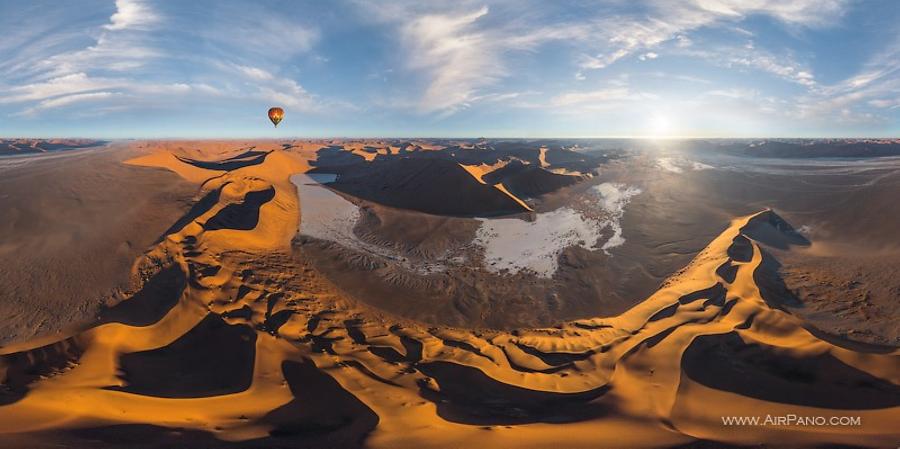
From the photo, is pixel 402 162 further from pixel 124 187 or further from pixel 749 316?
pixel 749 316

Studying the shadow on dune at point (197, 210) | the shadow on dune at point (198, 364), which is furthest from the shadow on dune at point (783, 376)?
the shadow on dune at point (197, 210)

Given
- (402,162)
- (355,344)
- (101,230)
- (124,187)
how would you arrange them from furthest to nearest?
(402,162) < (124,187) < (101,230) < (355,344)

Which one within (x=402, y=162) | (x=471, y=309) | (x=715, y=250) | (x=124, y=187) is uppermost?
(x=402, y=162)

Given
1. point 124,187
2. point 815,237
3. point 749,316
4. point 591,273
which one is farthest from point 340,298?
point 815,237

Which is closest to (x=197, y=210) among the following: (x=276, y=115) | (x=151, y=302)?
(x=151, y=302)

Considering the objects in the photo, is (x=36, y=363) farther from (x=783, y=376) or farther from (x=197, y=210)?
(x=783, y=376)

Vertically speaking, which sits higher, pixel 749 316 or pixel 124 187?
pixel 124 187

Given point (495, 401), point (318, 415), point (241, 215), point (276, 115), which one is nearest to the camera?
point (318, 415)
